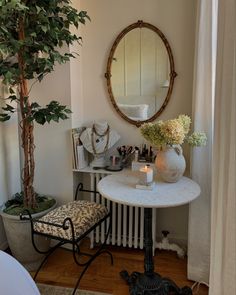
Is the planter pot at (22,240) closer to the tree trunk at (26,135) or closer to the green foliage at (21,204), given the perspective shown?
the green foliage at (21,204)

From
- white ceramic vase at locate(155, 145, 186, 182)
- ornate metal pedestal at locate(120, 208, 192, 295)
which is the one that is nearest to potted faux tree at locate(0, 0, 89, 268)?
white ceramic vase at locate(155, 145, 186, 182)

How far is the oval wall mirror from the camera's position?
2449 mm

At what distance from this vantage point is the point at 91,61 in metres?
2.64

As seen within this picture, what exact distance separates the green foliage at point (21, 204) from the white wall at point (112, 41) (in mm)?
780

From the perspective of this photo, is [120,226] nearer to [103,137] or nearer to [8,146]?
[103,137]

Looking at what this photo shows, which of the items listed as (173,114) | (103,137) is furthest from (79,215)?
A: (173,114)

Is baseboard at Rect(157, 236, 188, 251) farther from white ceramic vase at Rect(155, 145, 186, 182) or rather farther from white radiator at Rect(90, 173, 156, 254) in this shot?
white ceramic vase at Rect(155, 145, 186, 182)

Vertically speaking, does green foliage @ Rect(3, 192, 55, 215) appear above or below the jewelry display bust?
below

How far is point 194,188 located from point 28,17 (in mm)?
1607

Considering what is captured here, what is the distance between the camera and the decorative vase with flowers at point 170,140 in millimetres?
1940

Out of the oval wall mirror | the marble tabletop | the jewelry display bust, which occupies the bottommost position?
the marble tabletop

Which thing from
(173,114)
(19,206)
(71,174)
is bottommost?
(19,206)

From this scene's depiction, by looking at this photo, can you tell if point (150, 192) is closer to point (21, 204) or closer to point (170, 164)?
point (170, 164)

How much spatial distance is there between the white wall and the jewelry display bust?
11 cm
